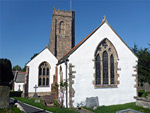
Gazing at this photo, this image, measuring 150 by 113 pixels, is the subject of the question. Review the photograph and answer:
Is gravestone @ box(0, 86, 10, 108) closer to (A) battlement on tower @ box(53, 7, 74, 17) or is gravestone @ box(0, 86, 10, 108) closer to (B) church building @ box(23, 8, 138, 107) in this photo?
(B) church building @ box(23, 8, 138, 107)

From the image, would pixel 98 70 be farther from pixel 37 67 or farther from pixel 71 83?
pixel 37 67

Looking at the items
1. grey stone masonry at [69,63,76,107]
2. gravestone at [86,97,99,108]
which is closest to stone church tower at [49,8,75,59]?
grey stone masonry at [69,63,76,107]

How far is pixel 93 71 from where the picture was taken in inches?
→ 548

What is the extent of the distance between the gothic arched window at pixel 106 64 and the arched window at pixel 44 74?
12478mm

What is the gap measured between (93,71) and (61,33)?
27.6 meters

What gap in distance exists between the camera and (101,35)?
14.8m

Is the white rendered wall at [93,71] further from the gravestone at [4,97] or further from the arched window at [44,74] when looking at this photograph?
the arched window at [44,74]

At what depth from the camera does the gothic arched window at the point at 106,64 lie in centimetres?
1436

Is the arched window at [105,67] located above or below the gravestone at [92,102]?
above

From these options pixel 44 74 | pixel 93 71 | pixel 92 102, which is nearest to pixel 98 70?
pixel 93 71

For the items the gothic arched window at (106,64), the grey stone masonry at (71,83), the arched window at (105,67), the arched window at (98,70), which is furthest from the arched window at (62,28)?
the grey stone masonry at (71,83)

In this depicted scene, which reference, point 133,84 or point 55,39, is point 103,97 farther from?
point 55,39

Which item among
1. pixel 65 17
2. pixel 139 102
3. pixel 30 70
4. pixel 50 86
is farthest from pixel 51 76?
pixel 65 17

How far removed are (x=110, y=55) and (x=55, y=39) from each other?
25.6 metres
